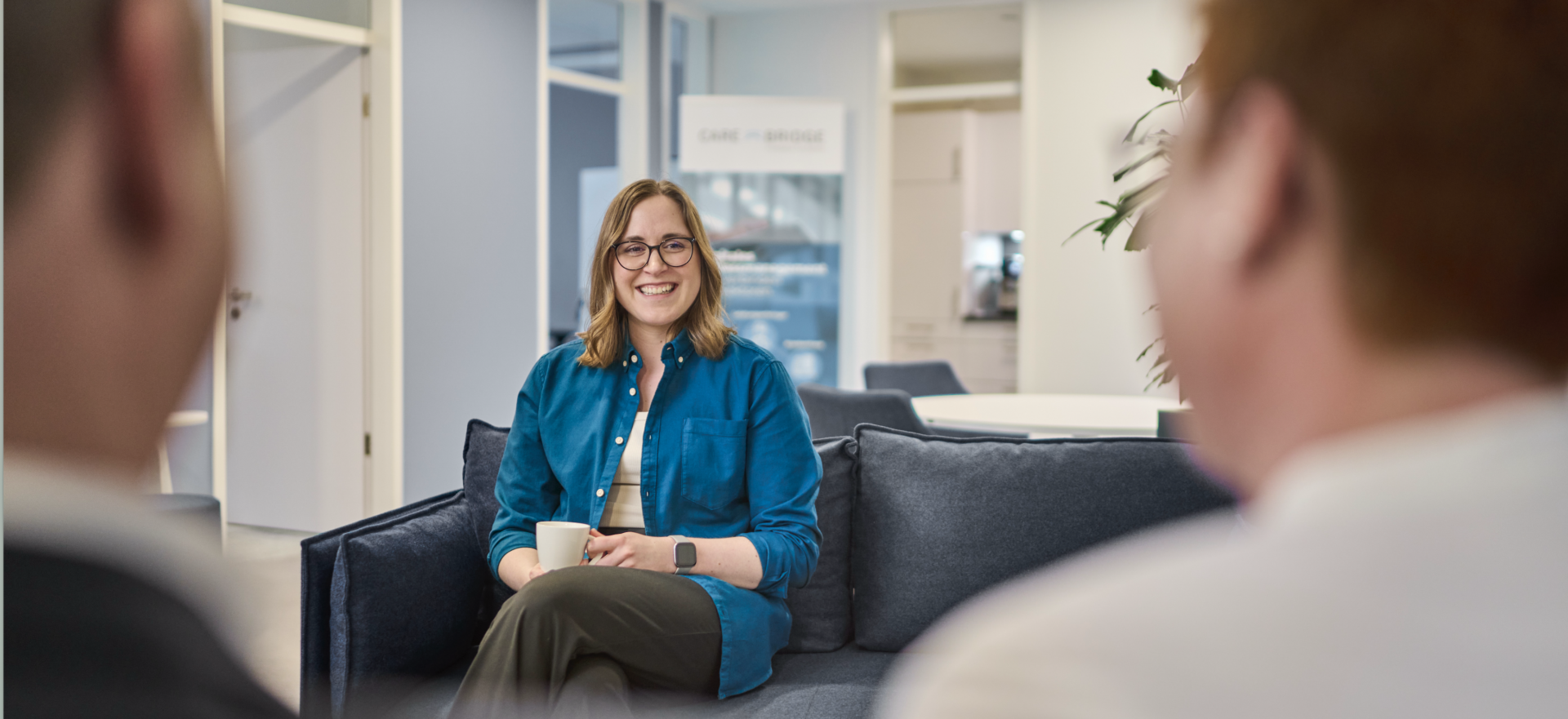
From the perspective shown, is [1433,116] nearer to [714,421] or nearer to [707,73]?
[714,421]

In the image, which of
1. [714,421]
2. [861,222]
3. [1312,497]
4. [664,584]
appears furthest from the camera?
[861,222]

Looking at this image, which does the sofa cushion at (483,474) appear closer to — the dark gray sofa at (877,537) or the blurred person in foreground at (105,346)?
the dark gray sofa at (877,537)

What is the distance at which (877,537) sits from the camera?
7.01 ft

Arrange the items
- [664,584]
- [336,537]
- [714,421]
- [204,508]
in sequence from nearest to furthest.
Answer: [204,508] < [664,584] < [336,537] < [714,421]

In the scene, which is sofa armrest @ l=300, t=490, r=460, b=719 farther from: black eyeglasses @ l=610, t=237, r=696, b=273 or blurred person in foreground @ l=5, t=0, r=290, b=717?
blurred person in foreground @ l=5, t=0, r=290, b=717

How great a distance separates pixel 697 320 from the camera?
2.10 m

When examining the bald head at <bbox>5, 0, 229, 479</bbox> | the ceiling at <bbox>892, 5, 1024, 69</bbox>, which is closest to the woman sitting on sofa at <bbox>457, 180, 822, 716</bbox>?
the bald head at <bbox>5, 0, 229, 479</bbox>

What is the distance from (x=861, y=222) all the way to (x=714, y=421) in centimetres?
500

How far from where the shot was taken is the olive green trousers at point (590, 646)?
1.57 meters

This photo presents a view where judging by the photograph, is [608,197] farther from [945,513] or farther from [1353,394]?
[1353,394]

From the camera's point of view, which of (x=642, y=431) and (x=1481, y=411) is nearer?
(x=1481, y=411)

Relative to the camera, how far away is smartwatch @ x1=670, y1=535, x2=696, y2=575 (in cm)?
179

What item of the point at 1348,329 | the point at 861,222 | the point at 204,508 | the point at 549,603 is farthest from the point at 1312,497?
the point at 861,222

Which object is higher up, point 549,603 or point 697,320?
point 697,320
